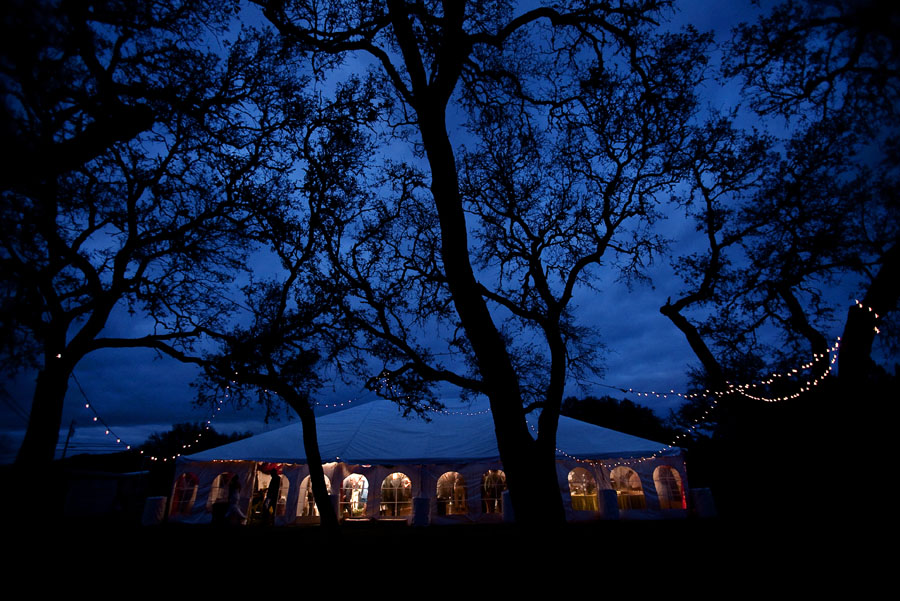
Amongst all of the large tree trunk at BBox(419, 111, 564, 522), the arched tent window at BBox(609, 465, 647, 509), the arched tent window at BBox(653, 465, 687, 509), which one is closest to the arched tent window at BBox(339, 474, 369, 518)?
the arched tent window at BBox(609, 465, 647, 509)

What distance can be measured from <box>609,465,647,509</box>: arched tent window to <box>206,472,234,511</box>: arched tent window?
15361mm

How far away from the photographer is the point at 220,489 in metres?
15.2

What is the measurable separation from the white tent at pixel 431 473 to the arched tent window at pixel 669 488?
0.12ft

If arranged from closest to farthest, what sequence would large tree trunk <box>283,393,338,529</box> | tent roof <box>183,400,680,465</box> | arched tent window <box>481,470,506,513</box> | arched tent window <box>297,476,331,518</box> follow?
large tree trunk <box>283,393,338,529</box>
tent roof <box>183,400,680,465</box>
arched tent window <box>481,470,506,513</box>
arched tent window <box>297,476,331,518</box>

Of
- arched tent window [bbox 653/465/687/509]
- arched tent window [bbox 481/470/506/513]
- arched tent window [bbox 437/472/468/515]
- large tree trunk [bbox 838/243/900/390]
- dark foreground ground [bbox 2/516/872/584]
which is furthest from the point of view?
arched tent window [bbox 653/465/687/509]

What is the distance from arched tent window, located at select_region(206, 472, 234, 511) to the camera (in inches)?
578

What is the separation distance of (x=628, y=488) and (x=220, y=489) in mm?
16479

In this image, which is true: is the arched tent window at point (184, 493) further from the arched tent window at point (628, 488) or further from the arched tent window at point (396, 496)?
the arched tent window at point (628, 488)

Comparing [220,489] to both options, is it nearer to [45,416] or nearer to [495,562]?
[45,416]

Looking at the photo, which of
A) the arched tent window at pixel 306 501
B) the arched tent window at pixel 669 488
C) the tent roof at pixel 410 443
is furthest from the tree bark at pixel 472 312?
the arched tent window at pixel 306 501

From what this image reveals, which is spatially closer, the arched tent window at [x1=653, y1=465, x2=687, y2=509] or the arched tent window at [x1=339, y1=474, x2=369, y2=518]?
the arched tent window at [x1=653, y1=465, x2=687, y2=509]

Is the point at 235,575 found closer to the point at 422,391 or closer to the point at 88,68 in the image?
the point at 422,391

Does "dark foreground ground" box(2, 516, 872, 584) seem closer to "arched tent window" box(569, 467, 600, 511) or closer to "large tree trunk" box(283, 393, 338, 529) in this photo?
"large tree trunk" box(283, 393, 338, 529)

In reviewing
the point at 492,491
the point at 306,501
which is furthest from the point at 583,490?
the point at 306,501
